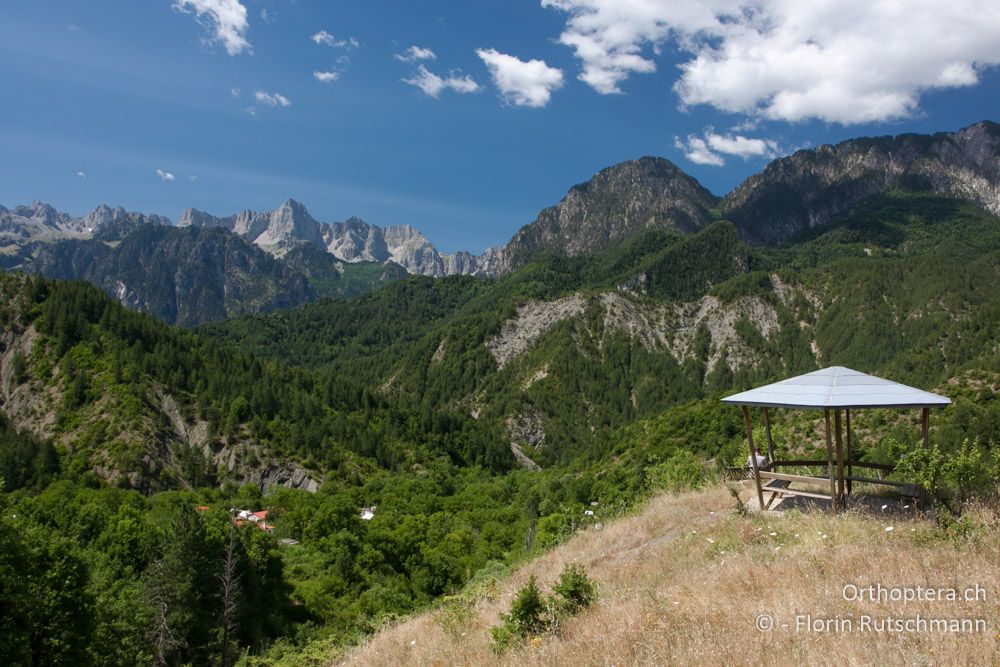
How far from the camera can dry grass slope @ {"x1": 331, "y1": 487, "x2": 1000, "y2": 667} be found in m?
5.93

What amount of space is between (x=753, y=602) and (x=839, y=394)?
577cm

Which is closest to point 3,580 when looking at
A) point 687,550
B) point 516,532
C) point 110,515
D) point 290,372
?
point 687,550

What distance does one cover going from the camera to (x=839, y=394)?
11352mm

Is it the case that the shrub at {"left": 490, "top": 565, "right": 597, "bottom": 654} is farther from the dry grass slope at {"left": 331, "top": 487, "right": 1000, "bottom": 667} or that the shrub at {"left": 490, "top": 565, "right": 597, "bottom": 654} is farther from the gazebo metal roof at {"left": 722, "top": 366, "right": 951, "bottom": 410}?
the gazebo metal roof at {"left": 722, "top": 366, "right": 951, "bottom": 410}

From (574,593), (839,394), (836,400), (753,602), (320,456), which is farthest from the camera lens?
(320,456)

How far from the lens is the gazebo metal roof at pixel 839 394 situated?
10.9m

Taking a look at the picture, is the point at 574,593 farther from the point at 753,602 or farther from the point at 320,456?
the point at 320,456

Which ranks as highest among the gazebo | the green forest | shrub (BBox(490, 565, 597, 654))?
the gazebo

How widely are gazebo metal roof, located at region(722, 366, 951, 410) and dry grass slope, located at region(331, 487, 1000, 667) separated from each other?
220 cm

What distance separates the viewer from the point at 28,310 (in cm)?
10062

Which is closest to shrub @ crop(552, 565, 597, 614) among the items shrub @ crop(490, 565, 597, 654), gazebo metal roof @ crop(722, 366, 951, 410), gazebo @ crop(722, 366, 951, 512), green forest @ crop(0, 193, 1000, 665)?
shrub @ crop(490, 565, 597, 654)

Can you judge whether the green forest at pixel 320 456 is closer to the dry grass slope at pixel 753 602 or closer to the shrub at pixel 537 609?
the dry grass slope at pixel 753 602

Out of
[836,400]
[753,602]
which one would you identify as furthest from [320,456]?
[753,602]

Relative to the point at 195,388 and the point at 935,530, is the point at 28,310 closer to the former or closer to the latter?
the point at 195,388
